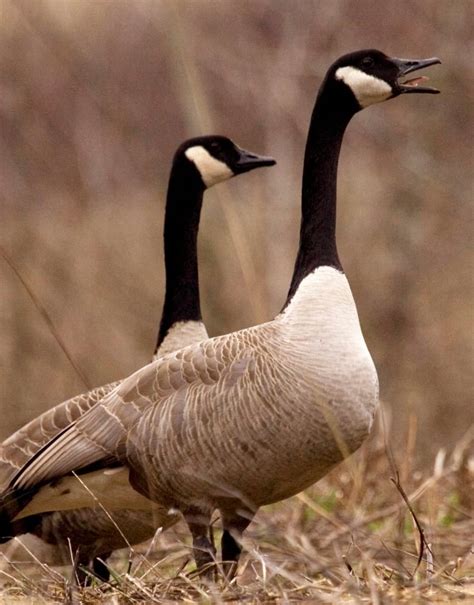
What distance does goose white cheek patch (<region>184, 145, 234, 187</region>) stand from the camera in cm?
588

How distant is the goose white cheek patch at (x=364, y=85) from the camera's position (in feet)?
16.2

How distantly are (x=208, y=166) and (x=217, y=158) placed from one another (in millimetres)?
62

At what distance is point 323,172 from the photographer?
499 centimetres

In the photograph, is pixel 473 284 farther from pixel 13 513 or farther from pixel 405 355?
pixel 13 513

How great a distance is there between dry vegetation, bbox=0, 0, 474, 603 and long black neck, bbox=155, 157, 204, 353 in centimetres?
239

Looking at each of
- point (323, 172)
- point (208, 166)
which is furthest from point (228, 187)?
point (323, 172)

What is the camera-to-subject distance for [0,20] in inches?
352

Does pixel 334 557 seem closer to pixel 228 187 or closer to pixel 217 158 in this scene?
pixel 217 158

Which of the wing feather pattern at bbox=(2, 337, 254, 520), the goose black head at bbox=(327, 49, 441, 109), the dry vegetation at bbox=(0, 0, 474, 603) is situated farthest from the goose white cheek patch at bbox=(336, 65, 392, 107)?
the dry vegetation at bbox=(0, 0, 474, 603)

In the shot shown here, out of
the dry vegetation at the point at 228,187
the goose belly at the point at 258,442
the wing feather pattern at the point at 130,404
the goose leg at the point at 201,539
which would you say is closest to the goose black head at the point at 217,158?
the wing feather pattern at the point at 130,404

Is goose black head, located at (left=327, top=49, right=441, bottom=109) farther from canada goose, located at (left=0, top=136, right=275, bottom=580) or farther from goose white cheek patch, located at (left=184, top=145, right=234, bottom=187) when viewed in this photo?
goose white cheek patch, located at (left=184, top=145, right=234, bottom=187)

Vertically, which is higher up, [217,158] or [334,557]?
[217,158]

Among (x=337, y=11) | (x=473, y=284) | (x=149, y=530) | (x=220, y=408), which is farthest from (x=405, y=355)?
(x=220, y=408)

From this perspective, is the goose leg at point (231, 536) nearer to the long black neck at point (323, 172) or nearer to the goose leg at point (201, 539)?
the goose leg at point (201, 539)
